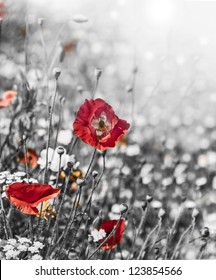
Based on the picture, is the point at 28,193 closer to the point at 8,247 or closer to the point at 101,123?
→ the point at 8,247

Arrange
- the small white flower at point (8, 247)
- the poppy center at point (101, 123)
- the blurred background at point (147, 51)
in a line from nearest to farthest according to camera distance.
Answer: the small white flower at point (8, 247) → the poppy center at point (101, 123) → the blurred background at point (147, 51)

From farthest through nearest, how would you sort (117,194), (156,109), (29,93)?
(156,109), (117,194), (29,93)

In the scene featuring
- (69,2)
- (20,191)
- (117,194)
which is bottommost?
(117,194)

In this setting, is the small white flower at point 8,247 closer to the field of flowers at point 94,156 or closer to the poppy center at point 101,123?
the field of flowers at point 94,156

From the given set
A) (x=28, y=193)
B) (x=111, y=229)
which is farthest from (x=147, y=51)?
(x=28, y=193)

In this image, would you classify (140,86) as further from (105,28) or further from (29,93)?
(29,93)

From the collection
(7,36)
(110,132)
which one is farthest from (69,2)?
(110,132)

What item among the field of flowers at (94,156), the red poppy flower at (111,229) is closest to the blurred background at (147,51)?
the field of flowers at (94,156)

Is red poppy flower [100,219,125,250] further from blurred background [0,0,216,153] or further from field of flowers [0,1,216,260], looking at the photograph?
blurred background [0,0,216,153]
